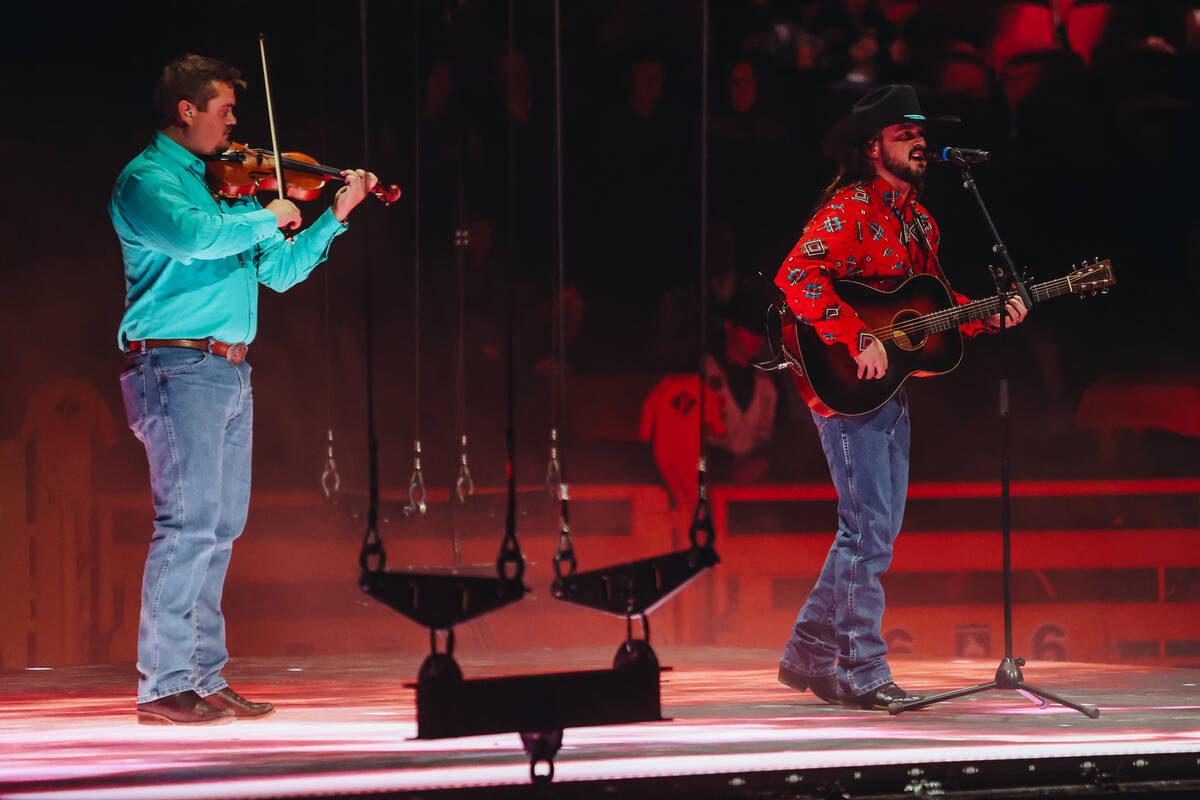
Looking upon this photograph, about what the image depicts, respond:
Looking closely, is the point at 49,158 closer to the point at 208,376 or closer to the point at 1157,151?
the point at 208,376

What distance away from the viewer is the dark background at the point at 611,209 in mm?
4938

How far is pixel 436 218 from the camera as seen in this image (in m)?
5.49

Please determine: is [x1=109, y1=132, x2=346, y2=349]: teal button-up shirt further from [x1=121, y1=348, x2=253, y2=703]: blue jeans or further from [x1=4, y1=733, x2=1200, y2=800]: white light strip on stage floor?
[x1=4, y1=733, x2=1200, y2=800]: white light strip on stage floor

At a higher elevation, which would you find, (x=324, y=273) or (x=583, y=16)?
(x=583, y=16)

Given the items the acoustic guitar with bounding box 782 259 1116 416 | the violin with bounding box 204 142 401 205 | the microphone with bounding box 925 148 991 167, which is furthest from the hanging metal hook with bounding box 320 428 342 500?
the microphone with bounding box 925 148 991 167

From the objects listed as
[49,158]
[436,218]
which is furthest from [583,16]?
[49,158]

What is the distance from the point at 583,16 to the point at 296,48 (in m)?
1.32

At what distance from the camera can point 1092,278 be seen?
3422 mm

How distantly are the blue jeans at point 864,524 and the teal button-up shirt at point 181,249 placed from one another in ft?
4.52

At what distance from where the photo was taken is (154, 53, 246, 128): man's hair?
2928 millimetres

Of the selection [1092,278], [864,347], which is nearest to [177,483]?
[864,347]

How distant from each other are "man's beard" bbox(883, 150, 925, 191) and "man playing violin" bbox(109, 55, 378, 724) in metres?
1.25

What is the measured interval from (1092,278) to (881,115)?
70 cm

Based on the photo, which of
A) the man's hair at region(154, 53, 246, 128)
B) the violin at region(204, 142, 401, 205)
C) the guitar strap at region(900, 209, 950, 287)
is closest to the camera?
the man's hair at region(154, 53, 246, 128)
